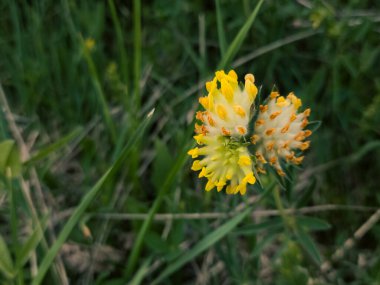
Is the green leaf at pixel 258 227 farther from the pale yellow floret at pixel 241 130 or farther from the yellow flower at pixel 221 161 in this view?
the pale yellow floret at pixel 241 130

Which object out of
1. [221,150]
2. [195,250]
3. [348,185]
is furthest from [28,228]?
[348,185]

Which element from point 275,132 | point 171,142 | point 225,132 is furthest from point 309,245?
point 171,142

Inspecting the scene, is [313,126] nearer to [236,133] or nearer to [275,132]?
[275,132]

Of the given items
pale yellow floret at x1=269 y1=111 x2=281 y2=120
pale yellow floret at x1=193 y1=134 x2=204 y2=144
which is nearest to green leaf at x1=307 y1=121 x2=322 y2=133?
pale yellow floret at x1=269 y1=111 x2=281 y2=120

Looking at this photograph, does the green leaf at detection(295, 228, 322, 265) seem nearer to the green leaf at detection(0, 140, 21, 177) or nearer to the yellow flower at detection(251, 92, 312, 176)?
Result: the yellow flower at detection(251, 92, 312, 176)

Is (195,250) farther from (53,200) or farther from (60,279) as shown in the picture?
(53,200)

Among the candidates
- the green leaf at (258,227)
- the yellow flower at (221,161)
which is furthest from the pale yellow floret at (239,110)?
the green leaf at (258,227)

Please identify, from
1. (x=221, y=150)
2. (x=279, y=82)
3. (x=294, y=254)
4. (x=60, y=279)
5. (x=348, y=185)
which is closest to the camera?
(x=221, y=150)
